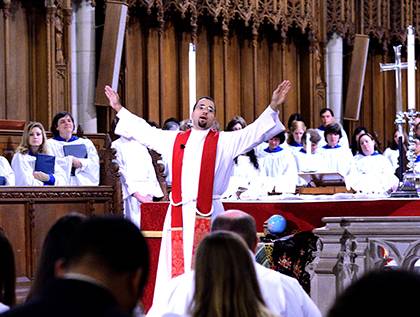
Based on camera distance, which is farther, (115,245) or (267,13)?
(267,13)

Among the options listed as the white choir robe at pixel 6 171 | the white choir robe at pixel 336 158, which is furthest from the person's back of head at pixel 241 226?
the white choir robe at pixel 336 158

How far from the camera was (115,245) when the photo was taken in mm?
1994

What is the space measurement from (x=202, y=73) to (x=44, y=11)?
327cm

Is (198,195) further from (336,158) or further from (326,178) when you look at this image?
(336,158)

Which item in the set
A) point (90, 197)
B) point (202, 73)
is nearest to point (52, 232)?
point (90, 197)

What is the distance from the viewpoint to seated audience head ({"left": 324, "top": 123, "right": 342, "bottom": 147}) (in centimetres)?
1280

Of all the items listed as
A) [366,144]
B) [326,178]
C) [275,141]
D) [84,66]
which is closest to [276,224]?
[326,178]

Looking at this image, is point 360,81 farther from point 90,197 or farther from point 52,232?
point 52,232

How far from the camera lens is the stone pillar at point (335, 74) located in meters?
17.2

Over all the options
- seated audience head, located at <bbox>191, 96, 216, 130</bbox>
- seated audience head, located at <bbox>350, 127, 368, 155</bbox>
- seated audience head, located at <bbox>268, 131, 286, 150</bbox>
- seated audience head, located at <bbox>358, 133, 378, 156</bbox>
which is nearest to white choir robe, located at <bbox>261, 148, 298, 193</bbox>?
seated audience head, located at <bbox>268, 131, 286, 150</bbox>

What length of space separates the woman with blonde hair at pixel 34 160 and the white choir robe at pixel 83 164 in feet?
1.29

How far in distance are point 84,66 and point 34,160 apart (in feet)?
11.4

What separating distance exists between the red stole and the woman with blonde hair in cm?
323

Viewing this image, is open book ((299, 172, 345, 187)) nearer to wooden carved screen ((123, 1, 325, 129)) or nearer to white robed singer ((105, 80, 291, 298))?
white robed singer ((105, 80, 291, 298))
